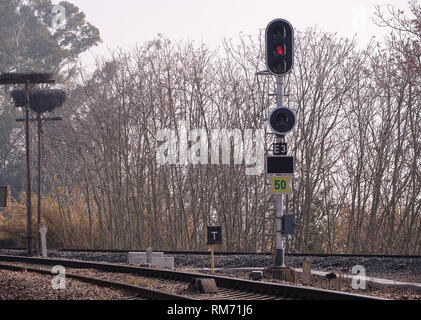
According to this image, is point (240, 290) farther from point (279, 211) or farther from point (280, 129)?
point (280, 129)

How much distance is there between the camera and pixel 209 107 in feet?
96.4

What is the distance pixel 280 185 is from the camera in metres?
13.1

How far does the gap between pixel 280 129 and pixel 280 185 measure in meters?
1.00

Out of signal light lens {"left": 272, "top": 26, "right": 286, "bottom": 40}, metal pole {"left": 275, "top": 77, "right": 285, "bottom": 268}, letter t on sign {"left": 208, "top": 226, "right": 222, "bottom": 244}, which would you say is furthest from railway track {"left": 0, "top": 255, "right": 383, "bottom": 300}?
signal light lens {"left": 272, "top": 26, "right": 286, "bottom": 40}

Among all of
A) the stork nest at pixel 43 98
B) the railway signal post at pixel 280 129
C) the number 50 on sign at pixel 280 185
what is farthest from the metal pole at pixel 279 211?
the stork nest at pixel 43 98

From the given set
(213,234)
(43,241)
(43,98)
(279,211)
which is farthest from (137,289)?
(43,98)

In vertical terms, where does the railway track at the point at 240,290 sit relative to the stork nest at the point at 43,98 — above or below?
below

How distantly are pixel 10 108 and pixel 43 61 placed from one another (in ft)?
19.0

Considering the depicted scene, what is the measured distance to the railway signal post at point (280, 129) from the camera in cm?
1278

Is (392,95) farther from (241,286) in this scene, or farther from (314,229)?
(241,286)

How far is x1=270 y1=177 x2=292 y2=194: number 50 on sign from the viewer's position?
13.1 meters

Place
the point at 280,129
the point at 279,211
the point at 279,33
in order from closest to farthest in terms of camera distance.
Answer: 1. the point at 279,33
2. the point at 280,129
3. the point at 279,211

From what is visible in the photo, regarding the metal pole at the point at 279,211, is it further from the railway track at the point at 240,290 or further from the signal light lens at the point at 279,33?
the railway track at the point at 240,290

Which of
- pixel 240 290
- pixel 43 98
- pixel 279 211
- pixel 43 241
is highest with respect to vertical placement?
pixel 43 98
